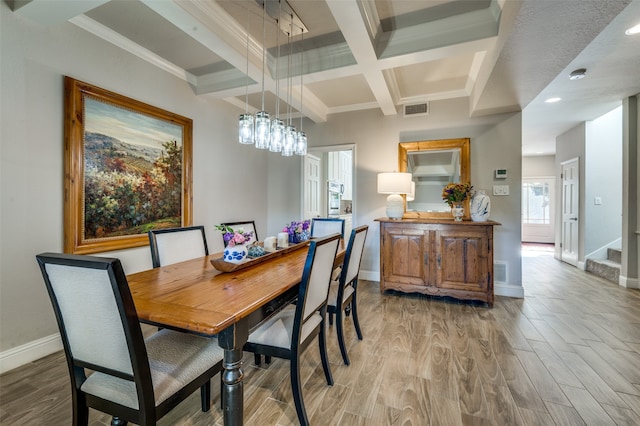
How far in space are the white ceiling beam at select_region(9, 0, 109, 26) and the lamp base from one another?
3188mm

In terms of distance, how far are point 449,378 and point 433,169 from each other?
269 centimetres

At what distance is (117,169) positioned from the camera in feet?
8.00

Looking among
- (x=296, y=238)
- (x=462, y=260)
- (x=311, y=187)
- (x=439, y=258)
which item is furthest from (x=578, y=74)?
(x=311, y=187)

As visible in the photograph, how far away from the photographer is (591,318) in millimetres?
2732

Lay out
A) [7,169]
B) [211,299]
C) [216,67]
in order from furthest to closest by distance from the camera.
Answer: [216,67]
[7,169]
[211,299]

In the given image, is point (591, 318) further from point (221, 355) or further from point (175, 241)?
point (175, 241)

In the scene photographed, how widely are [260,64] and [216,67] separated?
0.68 meters

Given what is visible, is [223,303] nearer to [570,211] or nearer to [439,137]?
[439,137]

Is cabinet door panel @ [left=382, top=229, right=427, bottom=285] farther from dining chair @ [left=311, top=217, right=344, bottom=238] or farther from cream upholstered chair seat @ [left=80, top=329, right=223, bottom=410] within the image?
cream upholstered chair seat @ [left=80, top=329, right=223, bottom=410]

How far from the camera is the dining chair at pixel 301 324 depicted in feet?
4.38

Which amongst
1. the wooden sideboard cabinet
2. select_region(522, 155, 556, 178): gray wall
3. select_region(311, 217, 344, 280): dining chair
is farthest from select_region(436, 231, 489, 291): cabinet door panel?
select_region(522, 155, 556, 178): gray wall

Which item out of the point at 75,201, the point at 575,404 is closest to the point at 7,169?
Result: the point at 75,201

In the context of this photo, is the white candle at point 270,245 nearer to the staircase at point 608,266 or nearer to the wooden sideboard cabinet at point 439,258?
the wooden sideboard cabinet at point 439,258

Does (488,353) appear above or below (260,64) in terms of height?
below
